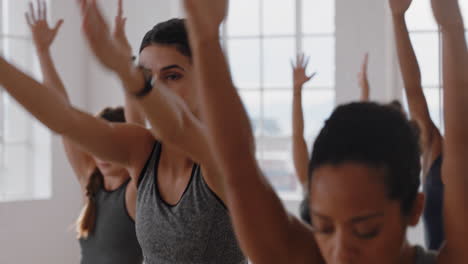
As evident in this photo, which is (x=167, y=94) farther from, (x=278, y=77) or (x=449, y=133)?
(x=278, y=77)

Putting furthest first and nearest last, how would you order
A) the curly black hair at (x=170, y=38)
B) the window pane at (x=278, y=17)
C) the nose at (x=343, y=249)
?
the window pane at (x=278, y=17), the curly black hair at (x=170, y=38), the nose at (x=343, y=249)

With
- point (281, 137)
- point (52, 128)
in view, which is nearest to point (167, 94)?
point (52, 128)

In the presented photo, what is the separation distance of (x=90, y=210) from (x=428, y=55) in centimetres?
349

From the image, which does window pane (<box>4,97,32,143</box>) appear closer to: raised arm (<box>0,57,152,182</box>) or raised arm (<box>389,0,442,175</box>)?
raised arm (<box>389,0,442,175</box>)

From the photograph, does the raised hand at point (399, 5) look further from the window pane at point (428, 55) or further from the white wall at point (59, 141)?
the white wall at point (59, 141)

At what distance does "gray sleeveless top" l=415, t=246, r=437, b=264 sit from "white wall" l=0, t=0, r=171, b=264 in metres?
4.80

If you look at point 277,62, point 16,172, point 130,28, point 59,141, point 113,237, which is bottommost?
point 16,172

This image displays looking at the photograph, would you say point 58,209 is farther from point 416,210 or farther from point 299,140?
point 416,210

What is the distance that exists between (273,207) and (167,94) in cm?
41

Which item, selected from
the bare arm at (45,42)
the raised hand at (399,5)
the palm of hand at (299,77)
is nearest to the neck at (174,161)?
the bare arm at (45,42)

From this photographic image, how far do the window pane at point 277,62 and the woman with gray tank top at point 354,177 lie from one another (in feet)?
15.5

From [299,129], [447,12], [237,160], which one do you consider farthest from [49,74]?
[447,12]

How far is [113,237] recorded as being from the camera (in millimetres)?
2707

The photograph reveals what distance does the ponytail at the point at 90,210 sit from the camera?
9.34 ft
